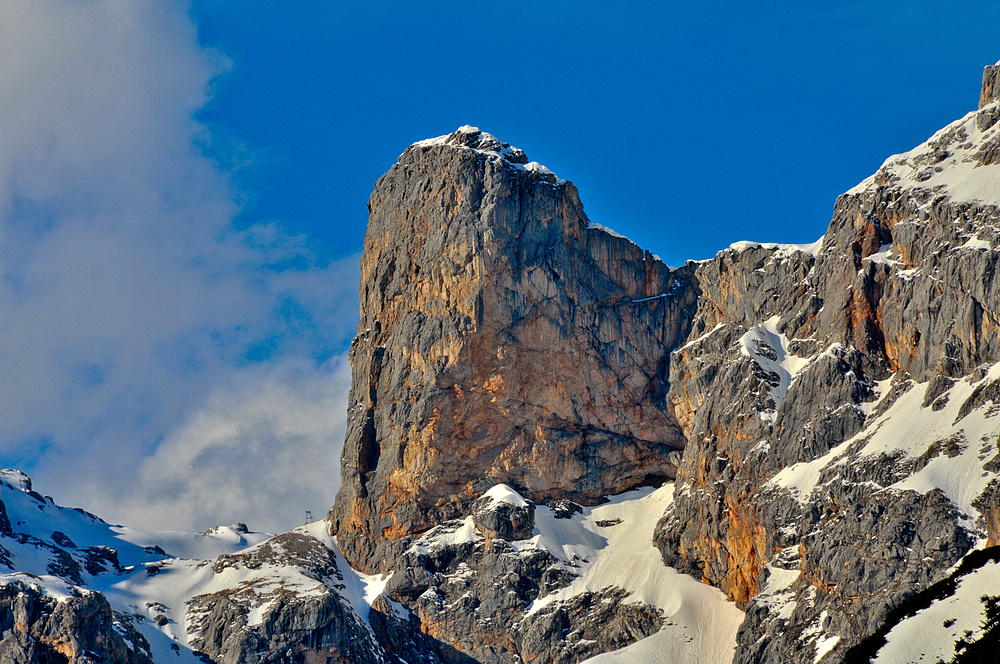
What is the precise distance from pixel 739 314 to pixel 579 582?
48.4 m

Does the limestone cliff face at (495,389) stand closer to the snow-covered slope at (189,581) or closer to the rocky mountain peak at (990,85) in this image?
the snow-covered slope at (189,581)

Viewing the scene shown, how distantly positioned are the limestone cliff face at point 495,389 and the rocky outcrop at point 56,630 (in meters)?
43.8

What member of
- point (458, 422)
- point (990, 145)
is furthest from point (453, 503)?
point (990, 145)

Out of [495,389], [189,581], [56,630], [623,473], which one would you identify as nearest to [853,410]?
[623,473]

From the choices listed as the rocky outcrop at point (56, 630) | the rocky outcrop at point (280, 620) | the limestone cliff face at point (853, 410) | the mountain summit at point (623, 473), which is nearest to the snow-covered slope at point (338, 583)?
the rocky outcrop at point (280, 620)

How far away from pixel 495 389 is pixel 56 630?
69585 mm

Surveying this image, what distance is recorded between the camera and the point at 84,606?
160 metres

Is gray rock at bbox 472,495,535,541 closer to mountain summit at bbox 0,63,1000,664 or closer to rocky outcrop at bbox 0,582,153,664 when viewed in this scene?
mountain summit at bbox 0,63,1000,664

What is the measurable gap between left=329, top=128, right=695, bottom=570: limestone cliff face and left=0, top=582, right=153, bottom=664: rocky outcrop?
144ft

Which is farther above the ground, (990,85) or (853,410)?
(990,85)

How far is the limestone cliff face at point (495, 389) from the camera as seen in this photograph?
189 metres

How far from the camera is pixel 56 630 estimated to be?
157 metres

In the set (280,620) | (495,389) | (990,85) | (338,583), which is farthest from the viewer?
(495,389)

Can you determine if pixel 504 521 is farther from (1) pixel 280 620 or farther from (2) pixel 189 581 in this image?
(2) pixel 189 581
